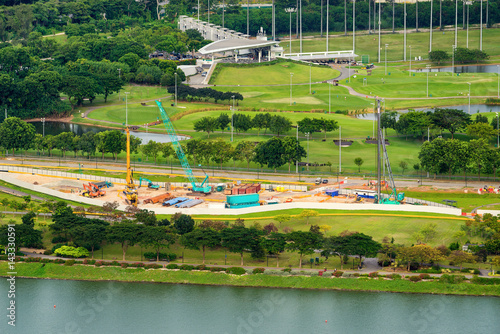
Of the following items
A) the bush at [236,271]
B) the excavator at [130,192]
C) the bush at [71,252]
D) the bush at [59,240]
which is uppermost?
the excavator at [130,192]

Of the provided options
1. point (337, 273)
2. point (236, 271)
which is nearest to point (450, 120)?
point (337, 273)

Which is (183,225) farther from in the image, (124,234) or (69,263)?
(69,263)

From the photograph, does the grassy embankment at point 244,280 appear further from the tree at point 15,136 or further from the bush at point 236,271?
the tree at point 15,136

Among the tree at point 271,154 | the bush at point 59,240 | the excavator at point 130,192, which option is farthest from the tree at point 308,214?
the bush at point 59,240

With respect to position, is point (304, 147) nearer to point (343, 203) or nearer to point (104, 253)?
point (343, 203)

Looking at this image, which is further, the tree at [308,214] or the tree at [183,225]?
the tree at [308,214]

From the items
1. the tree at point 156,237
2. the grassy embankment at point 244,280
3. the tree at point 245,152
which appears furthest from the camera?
the tree at point 245,152
